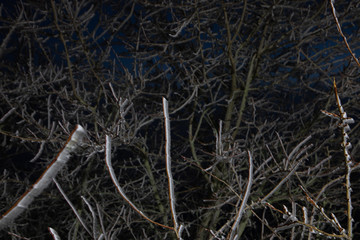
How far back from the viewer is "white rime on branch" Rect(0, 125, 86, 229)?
635 mm

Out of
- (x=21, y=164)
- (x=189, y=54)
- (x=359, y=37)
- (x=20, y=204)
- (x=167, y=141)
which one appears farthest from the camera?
(x=21, y=164)

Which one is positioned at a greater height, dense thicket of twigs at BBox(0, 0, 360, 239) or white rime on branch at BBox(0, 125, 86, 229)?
white rime on branch at BBox(0, 125, 86, 229)

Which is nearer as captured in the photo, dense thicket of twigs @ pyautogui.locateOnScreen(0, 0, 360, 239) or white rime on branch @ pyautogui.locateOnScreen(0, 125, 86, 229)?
white rime on branch @ pyautogui.locateOnScreen(0, 125, 86, 229)

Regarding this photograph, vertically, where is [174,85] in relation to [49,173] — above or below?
below

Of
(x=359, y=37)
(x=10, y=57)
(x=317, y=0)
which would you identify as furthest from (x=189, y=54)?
(x=10, y=57)

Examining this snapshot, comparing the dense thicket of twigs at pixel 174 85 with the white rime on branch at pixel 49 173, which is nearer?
the white rime on branch at pixel 49 173

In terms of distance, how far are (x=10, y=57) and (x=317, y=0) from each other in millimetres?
7673

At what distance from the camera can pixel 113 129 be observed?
273 centimetres

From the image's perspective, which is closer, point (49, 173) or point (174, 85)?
point (49, 173)

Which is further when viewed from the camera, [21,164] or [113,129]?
[21,164]

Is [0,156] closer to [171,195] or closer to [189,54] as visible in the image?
[189,54]

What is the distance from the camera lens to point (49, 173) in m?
0.63

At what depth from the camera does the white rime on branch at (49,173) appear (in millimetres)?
635

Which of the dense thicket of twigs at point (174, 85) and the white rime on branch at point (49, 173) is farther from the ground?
the white rime on branch at point (49, 173)
